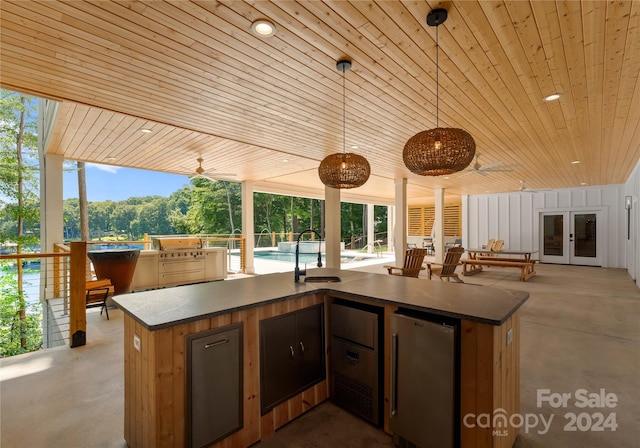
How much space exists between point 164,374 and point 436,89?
333 cm

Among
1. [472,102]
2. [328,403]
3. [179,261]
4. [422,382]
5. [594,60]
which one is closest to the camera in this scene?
[422,382]

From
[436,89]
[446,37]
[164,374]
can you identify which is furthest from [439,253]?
[164,374]

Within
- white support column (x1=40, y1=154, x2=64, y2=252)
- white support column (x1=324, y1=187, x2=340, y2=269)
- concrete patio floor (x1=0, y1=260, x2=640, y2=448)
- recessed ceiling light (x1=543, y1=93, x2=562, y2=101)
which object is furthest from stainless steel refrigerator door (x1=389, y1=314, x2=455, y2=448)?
white support column (x1=40, y1=154, x2=64, y2=252)

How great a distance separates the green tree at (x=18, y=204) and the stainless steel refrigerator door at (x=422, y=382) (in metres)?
7.29

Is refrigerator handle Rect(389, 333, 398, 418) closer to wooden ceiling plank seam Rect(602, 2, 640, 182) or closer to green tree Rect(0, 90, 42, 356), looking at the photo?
wooden ceiling plank seam Rect(602, 2, 640, 182)

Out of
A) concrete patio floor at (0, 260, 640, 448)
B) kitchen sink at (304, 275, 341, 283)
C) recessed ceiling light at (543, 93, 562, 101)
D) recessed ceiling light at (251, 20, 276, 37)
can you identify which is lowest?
concrete patio floor at (0, 260, 640, 448)

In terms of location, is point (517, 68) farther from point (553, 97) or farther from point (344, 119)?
point (344, 119)

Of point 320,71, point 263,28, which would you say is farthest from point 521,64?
point 263,28

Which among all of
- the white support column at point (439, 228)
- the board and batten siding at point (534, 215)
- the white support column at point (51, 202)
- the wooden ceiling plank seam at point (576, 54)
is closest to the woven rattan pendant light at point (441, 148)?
the wooden ceiling plank seam at point (576, 54)

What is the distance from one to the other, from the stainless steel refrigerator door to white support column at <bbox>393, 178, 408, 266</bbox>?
6.43 meters

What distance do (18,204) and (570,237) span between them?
1700 centimetres

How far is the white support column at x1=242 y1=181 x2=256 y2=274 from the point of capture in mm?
8625

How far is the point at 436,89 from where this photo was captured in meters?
3.06

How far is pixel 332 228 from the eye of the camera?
579 cm
